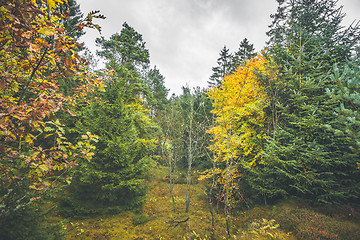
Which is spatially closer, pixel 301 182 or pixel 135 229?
pixel 135 229

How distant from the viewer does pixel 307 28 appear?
871cm

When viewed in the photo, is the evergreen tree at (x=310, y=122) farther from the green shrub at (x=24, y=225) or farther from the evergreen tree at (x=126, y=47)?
the evergreen tree at (x=126, y=47)

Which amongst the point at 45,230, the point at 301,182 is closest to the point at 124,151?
the point at 45,230

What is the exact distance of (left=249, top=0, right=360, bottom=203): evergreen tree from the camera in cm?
540

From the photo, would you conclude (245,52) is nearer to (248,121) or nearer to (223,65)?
(223,65)

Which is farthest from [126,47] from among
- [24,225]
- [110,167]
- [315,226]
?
[315,226]

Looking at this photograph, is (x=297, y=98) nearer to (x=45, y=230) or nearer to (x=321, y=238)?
(x=321, y=238)

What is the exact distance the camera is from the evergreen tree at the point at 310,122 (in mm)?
5398

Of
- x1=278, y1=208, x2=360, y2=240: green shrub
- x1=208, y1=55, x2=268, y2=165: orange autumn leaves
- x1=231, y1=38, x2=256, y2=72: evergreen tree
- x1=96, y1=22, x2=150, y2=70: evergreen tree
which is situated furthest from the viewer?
x1=231, y1=38, x2=256, y2=72: evergreen tree

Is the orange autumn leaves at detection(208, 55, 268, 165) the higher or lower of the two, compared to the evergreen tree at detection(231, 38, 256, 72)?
lower

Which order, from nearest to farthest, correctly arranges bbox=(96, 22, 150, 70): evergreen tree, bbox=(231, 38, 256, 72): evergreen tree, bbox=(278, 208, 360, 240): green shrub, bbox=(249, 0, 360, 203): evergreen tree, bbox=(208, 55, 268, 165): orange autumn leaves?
1. bbox=(278, 208, 360, 240): green shrub
2. bbox=(249, 0, 360, 203): evergreen tree
3. bbox=(208, 55, 268, 165): orange autumn leaves
4. bbox=(96, 22, 150, 70): evergreen tree
5. bbox=(231, 38, 256, 72): evergreen tree

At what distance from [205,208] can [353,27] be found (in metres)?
12.4

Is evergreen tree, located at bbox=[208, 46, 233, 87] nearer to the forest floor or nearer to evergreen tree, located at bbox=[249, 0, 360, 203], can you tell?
evergreen tree, located at bbox=[249, 0, 360, 203]

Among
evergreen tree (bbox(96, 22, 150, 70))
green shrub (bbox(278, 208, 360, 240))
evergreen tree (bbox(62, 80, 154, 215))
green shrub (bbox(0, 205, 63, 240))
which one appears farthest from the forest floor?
evergreen tree (bbox(96, 22, 150, 70))
